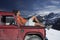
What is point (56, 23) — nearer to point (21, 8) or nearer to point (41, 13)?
point (41, 13)

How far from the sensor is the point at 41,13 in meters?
12.2

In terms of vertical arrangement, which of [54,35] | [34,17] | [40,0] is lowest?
[54,35]

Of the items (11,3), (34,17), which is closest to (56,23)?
(34,17)

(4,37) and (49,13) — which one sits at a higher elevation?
(49,13)

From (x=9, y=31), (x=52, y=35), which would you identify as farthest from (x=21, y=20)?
(x=52, y=35)

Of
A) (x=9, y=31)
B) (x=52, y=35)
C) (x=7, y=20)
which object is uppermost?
(x=7, y=20)

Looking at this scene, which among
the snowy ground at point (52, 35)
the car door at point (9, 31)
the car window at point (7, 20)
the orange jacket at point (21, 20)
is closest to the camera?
the car door at point (9, 31)

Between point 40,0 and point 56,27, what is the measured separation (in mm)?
1377

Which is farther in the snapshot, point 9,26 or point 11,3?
point 11,3

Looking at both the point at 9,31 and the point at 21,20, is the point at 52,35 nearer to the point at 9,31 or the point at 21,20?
the point at 21,20

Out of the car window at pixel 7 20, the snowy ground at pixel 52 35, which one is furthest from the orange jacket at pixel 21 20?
the snowy ground at pixel 52 35

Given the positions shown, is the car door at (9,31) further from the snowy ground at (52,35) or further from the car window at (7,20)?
the snowy ground at (52,35)

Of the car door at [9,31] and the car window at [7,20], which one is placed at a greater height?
the car window at [7,20]

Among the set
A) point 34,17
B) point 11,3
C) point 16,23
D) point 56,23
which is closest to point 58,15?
point 56,23
